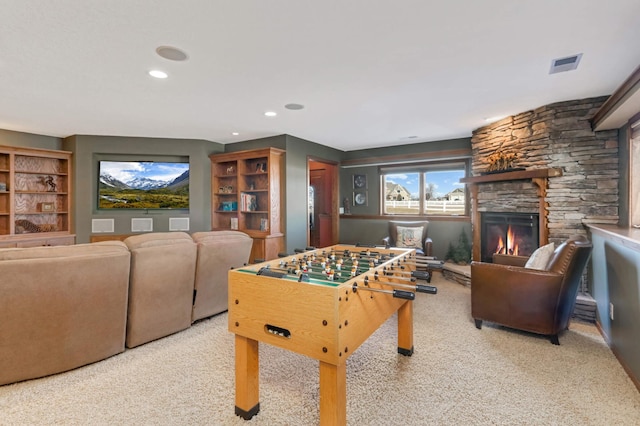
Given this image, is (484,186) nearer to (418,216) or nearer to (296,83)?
(418,216)

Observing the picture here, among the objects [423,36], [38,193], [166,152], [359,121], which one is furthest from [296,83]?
[38,193]

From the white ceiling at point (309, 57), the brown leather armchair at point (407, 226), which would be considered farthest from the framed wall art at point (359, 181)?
the white ceiling at point (309, 57)

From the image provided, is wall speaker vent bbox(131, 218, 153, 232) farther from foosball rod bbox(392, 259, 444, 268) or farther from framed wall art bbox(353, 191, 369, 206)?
foosball rod bbox(392, 259, 444, 268)

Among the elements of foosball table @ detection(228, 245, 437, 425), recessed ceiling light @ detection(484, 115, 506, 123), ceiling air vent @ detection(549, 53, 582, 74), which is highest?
recessed ceiling light @ detection(484, 115, 506, 123)

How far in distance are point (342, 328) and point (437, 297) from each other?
9.78 ft

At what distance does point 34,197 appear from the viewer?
4.98 metres

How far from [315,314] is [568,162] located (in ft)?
11.8

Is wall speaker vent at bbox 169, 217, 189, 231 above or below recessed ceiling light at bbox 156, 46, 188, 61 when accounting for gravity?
below

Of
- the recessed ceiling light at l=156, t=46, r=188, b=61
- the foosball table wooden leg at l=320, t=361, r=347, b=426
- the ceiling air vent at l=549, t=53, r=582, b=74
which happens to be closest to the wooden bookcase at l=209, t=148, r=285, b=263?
the recessed ceiling light at l=156, t=46, r=188, b=61

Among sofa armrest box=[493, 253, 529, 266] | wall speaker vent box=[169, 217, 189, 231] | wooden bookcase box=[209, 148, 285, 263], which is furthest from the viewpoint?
wall speaker vent box=[169, 217, 189, 231]

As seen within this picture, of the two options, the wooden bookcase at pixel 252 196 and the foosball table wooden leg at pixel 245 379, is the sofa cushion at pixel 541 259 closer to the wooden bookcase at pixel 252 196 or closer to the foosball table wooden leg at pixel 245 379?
the foosball table wooden leg at pixel 245 379

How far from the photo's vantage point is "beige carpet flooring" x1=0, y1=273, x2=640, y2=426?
1.76m

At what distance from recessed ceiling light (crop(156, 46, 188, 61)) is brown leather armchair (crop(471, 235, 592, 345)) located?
10.6ft

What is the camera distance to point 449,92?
3080 millimetres
